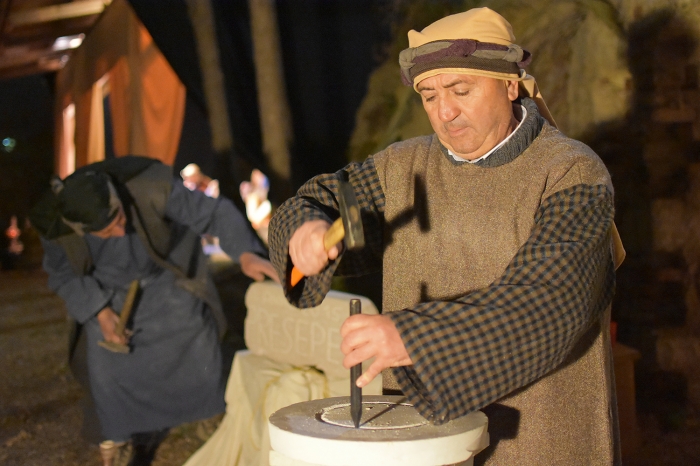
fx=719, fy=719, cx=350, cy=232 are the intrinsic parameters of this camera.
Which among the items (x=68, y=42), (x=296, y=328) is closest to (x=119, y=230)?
(x=296, y=328)

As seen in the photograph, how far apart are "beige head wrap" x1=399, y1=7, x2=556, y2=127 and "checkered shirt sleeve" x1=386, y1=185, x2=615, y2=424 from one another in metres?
0.47

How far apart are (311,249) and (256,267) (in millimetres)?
2556

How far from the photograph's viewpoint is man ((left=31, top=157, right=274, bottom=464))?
4199 millimetres

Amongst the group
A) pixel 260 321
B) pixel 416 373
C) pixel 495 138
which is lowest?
pixel 260 321

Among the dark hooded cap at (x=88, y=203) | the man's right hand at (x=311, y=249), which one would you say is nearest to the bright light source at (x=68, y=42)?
the dark hooded cap at (x=88, y=203)

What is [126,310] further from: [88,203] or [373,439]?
[373,439]

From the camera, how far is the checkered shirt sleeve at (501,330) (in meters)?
1.34

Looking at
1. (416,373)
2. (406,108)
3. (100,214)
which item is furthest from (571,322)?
(406,108)

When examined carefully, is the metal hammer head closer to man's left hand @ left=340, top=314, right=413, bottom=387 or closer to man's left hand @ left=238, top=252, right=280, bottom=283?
man's left hand @ left=340, top=314, right=413, bottom=387

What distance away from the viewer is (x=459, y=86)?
1.71 m

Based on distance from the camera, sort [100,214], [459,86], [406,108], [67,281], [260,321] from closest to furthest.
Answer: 1. [459,86]
2. [260,321]
3. [100,214]
4. [67,281]
5. [406,108]

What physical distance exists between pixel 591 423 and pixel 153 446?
153 inches

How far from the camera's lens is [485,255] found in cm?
172

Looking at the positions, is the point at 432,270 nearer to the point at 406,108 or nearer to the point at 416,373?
the point at 416,373
